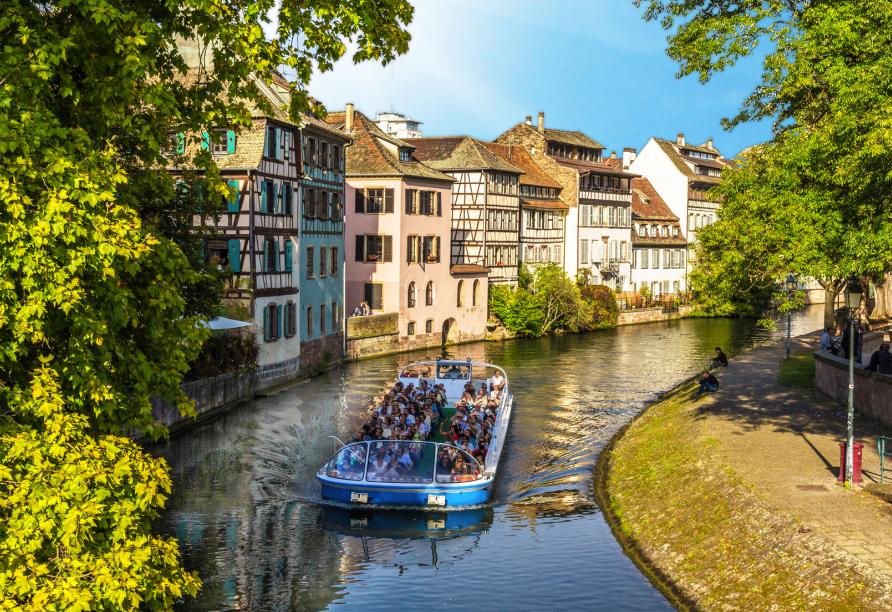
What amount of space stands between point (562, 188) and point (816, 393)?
45338mm

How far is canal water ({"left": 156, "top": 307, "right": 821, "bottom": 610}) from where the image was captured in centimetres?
1780

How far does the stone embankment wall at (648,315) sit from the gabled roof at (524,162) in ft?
33.4

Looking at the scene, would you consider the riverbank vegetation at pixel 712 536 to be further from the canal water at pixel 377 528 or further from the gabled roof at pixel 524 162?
the gabled roof at pixel 524 162

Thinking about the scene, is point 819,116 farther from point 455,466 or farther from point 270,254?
point 270,254

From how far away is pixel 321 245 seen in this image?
45625mm

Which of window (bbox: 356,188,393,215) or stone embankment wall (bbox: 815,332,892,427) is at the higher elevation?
window (bbox: 356,188,393,215)

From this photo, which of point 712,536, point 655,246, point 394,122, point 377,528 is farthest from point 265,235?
point 394,122

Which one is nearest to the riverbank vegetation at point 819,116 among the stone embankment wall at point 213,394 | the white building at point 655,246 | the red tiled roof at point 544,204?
the stone embankment wall at point 213,394

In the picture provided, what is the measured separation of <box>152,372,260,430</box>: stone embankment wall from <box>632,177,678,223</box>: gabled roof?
172 ft

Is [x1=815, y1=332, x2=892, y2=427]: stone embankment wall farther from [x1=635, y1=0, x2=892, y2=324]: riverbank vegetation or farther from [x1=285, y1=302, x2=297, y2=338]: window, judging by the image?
[x1=285, y1=302, x2=297, y2=338]: window

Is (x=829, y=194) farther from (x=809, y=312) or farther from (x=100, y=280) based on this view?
(x=809, y=312)

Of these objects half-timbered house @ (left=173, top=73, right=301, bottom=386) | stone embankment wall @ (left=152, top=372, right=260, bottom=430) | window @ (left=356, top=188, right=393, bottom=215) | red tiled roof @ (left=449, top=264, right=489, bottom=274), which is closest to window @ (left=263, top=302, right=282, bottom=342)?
half-timbered house @ (left=173, top=73, right=301, bottom=386)

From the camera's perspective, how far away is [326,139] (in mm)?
45938

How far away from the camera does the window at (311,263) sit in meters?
44.0
